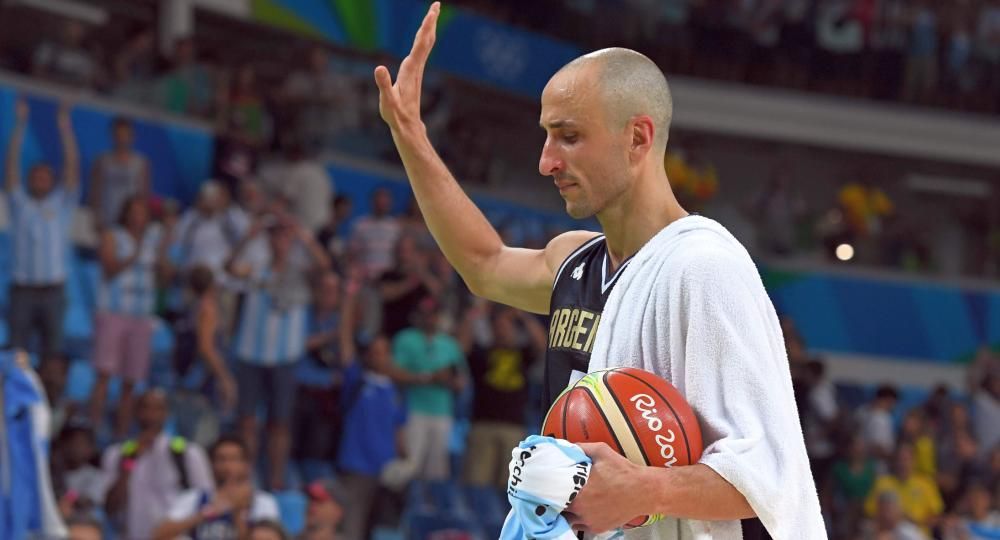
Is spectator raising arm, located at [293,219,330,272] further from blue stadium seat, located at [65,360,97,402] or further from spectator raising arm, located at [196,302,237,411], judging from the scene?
blue stadium seat, located at [65,360,97,402]

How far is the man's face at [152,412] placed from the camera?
9562mm

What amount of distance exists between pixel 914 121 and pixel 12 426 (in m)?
17.2

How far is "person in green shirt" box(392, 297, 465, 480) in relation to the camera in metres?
11.9

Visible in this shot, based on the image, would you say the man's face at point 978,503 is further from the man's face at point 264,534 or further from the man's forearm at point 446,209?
the man's forearm at point 446,209

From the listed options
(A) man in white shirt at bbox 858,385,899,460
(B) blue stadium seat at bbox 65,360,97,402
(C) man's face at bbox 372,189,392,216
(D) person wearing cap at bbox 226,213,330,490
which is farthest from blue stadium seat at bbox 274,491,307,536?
(A) man in white shirt at bbox 858,385,899,460

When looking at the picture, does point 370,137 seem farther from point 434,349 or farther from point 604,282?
point 604,282

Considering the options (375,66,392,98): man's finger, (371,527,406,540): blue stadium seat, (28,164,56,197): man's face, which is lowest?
(371,527,406,540): blue stadium seat

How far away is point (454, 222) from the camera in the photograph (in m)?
3.95

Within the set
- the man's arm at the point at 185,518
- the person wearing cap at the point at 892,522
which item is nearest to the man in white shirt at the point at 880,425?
the person wearing cap at the point at 892,522

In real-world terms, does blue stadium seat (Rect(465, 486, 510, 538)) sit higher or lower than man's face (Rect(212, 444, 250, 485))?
lower

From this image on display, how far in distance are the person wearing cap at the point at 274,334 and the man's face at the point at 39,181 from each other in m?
1.36

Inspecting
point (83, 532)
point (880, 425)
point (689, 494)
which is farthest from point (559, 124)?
point (880, 425)

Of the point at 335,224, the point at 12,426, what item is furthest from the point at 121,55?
the point at 12,426

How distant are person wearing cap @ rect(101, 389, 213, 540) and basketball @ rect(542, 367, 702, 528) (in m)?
6.45
